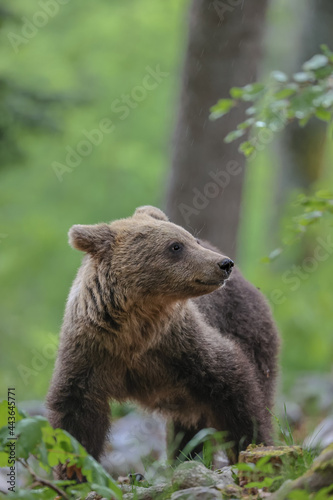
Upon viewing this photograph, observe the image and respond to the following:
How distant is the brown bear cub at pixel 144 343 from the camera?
5.39 meters

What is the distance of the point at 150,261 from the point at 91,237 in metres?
0.44

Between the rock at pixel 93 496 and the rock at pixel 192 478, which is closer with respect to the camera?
the rock at pixel 192 478

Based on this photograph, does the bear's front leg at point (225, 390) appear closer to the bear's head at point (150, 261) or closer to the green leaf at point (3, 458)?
the bear's head at point (150, 261)

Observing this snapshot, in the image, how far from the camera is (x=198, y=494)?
3639mm

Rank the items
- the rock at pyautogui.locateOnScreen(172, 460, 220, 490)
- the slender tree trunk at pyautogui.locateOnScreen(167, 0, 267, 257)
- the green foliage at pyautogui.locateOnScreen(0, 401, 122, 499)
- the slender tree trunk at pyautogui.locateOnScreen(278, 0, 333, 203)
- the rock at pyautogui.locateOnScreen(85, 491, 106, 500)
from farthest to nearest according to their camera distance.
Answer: the slender tree trunk at pyautogui.locateOnScreen(278, 0, 333, 203), the slender tree trunk at pyautogui.locateOnScreen(167, 0, 267, 257), the rock at pyautogui.locateOnScreen(85, 491, 106, 500), the rock at pyautogui.locateOnScreen(172, 460, 220, 490), the green foliage at pyautogui.locateOnScreen(0, 401, 122, 499)

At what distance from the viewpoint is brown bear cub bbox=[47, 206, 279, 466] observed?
212 inches

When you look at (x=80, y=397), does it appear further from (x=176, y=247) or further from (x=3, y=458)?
(x=3, y=458)

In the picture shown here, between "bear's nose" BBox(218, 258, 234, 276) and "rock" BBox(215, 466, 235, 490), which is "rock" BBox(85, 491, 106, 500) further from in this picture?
"bear's nose" BBox(218, 258, 234, 276)

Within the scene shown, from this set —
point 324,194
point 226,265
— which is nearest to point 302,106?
point 324,194

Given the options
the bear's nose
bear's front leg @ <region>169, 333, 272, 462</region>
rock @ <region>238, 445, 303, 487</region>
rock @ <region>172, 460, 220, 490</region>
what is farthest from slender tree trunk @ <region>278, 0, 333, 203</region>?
rock @ <region>172, 460, 220, 490</region>

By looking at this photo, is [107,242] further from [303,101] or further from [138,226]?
[303,101]

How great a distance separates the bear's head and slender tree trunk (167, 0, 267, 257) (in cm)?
391

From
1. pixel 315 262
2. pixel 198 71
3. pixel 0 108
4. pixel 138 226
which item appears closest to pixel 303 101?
pixel 138 226

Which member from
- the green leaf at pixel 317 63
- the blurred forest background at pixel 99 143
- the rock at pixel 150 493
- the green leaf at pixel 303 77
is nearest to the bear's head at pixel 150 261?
the green leaf at pixel 303 77
